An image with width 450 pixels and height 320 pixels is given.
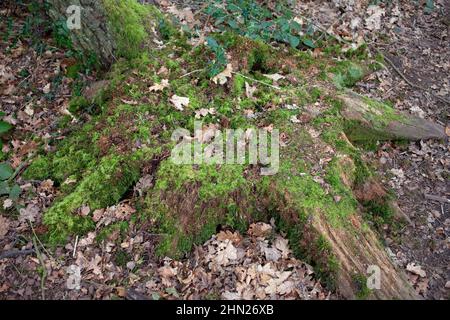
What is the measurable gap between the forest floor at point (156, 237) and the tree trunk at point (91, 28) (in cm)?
47

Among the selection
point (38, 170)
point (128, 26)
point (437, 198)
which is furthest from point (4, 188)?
point (437, 198)

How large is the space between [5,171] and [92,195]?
1167 mm

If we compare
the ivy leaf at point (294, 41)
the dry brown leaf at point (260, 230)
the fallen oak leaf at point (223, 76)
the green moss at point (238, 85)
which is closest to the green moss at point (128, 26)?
the fallen oak leaf at point (223, 76)

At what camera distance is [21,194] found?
4.45m

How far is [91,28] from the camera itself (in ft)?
16.6

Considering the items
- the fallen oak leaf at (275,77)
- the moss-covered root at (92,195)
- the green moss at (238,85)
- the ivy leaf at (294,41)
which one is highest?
the ivy leaf at (294,41)

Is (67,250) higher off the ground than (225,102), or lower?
lower

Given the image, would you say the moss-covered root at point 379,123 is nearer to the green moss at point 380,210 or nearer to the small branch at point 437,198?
the small branch at point 437,198

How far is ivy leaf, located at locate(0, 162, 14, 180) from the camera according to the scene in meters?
4.52

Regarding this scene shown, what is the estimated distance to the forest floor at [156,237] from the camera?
3883 millimetres

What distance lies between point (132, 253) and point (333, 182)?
7.61ft
